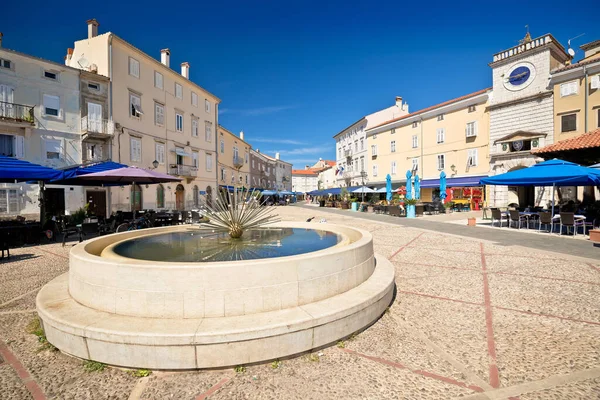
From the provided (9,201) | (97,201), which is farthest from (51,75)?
(97,201)

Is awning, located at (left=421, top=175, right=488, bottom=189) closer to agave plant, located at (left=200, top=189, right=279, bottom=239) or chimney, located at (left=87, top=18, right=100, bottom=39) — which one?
agave plant, located at (left=200, top=189, right=279, bottom=239)

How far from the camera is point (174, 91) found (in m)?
26.2

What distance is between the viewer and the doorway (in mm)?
27111

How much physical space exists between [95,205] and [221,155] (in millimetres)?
19490

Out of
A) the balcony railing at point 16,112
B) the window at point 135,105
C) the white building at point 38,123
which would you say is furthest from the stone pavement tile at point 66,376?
the window at point 135,105

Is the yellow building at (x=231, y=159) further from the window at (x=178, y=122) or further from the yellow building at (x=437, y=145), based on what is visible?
the yellow building at (x=437, y=145)

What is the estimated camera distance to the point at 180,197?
90.4 feet

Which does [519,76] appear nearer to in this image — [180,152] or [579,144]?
[579,144]

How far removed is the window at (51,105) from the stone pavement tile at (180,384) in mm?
21341

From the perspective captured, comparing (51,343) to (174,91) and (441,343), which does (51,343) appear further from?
(174,91)

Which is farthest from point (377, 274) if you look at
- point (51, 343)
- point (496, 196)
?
point (496, 196)

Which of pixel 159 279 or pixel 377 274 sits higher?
pixel 159 279

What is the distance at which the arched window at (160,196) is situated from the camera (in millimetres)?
24328

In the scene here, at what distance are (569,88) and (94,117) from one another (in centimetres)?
3237
